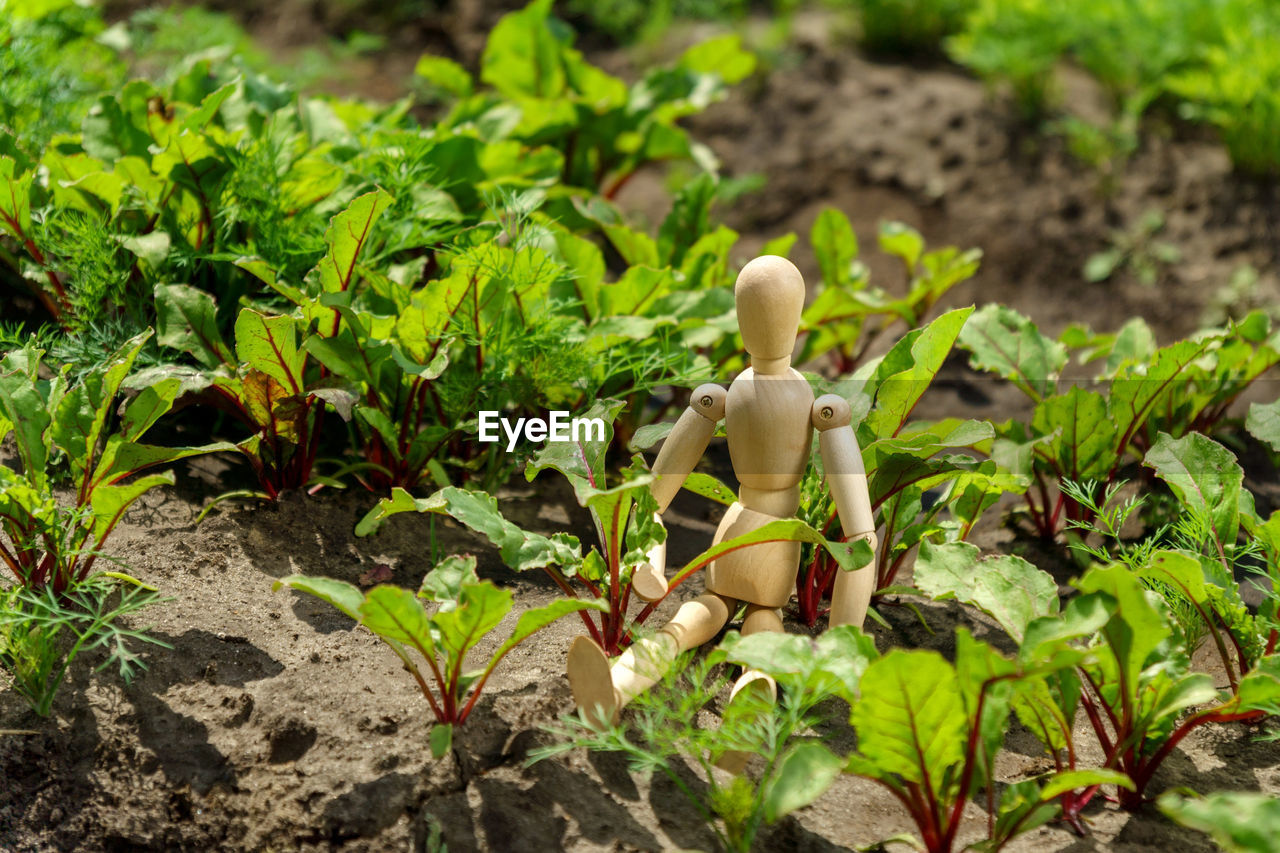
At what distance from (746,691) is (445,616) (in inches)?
20.5

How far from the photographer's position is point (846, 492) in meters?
1.89

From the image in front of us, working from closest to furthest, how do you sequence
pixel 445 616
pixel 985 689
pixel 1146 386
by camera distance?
pixel 985 689 → pixel 445 616 → pixel 1146 386

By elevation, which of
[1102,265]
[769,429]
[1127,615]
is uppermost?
[769,429]

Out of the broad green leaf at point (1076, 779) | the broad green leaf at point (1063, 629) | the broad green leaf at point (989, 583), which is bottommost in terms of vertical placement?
the broad green leaf at point (1076, 779)

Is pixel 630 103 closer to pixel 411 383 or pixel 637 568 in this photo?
pixel 411 383

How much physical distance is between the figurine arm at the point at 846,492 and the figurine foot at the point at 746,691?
0.59ft

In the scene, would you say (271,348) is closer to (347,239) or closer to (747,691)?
(347,239)

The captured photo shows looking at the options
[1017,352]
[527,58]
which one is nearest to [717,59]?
[527,58]

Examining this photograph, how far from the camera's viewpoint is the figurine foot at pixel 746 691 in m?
1.75

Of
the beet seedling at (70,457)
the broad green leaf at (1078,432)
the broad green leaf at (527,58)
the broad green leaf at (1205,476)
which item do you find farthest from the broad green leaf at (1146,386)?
the broad green leaf at (527,58)

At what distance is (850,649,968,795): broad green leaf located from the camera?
1527 mm

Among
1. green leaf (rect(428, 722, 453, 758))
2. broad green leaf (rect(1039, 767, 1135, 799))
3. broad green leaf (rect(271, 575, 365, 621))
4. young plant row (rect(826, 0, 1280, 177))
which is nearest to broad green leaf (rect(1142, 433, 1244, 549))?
broad green leaf (rect(1039, 767, 1135, 799))

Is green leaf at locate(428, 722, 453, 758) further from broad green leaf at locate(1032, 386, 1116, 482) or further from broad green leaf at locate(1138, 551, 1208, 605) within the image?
broad green leaf at locate(1032, 386, 1116, 482)

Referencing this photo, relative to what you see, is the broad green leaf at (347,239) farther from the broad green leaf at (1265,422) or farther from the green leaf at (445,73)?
the green leaf at (445,73)
